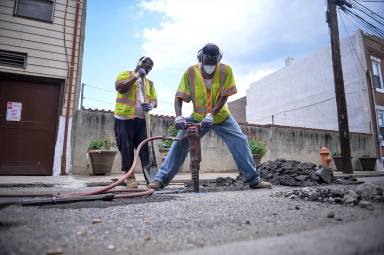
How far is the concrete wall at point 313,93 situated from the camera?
17.8 meters

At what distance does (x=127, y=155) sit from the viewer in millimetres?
4406

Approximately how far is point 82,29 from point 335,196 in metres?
9.45

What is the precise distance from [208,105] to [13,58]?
294 inches

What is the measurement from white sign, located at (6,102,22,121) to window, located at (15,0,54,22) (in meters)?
2.91

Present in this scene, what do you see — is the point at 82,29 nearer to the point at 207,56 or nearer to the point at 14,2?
the point at 14,2

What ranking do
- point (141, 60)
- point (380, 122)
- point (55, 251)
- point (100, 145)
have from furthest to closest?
point (380, 122) < point (100, 145) < point (141, 60) < point (55, 251)

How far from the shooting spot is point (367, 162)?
51.2 ft

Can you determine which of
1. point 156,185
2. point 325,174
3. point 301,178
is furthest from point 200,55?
point 325,174

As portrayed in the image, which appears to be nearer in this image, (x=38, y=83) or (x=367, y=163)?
(x=38, y=83)

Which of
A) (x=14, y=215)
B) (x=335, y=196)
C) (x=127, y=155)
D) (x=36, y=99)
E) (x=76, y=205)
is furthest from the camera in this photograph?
(x=36, y=99)

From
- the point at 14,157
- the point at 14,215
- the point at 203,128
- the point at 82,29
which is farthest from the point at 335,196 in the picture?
the point at 82,29

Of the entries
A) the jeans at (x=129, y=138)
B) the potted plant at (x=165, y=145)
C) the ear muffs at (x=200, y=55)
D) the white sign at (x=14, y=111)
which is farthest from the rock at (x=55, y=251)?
Result: the white sign at (x=14, y=111)

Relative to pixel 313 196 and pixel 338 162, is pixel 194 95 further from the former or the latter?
pixel 338 162

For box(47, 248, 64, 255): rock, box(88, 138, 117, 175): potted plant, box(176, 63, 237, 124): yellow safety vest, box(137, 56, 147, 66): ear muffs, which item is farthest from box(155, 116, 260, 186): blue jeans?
box(88, 138, 117, 175): potted plant
